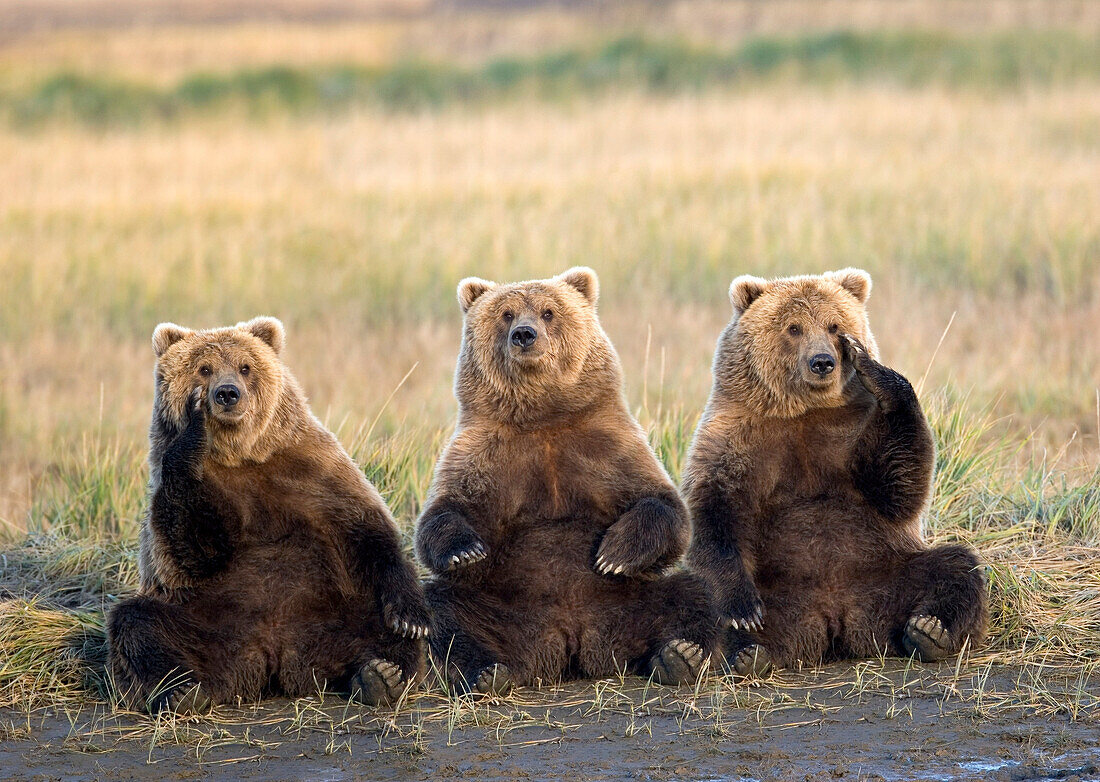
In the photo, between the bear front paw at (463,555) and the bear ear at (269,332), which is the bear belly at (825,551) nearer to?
the bear front paw at (463,555)

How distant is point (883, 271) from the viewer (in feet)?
46.6

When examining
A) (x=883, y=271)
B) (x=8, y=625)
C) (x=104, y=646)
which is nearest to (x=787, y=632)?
(x=104, y=646)

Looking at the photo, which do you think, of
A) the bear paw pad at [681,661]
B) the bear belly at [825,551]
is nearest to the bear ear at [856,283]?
the bear belly at [825,551]

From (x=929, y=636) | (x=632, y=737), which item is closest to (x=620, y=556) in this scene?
(x=632, y=737)

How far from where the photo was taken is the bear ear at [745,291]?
22.1 ft

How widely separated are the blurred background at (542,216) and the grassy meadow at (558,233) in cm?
5

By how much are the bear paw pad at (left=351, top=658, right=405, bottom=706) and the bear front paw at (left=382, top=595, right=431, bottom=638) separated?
139mm

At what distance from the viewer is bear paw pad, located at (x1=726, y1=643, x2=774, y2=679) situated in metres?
6.07

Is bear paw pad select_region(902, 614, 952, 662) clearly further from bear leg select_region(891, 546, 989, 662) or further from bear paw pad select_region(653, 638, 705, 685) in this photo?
bear paw pad select_region(653, 638, 705, 685)

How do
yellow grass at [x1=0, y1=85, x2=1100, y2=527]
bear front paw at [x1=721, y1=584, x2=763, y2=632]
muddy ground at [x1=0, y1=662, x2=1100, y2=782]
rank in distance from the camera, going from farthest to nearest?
yellow grass at [x1=0, y1=85, x2=1100, y2=527] → bear front paw at [x1=721, y1=584, x2=763, y2=632] → muddy ground at [x1=0, y1=662, x2=1100, y2=782]

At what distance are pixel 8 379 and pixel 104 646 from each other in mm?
7069

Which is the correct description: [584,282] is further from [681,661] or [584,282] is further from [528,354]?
[681,661]

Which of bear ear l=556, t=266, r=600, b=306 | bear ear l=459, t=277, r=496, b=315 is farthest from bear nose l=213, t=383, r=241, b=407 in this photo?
bear ear l=556, t=266, r=600, b=306

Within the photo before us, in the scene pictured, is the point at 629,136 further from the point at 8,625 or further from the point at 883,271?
the point at 8,625
